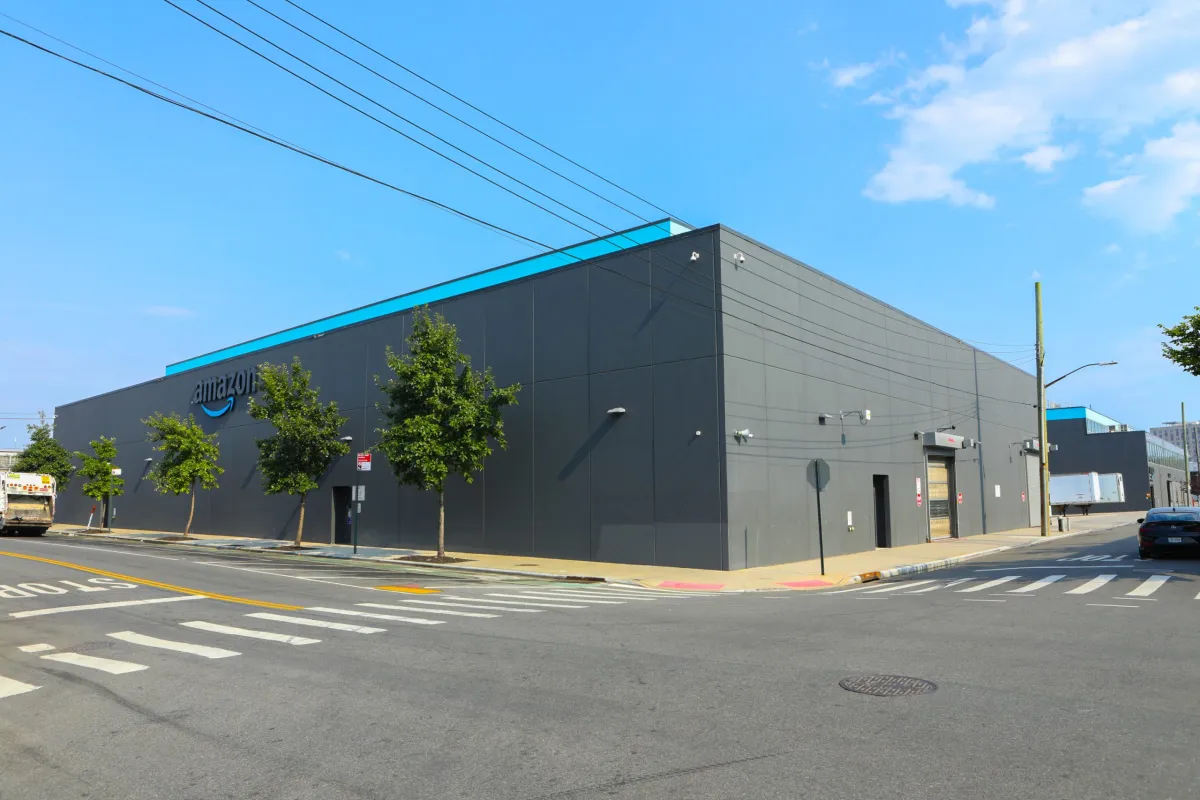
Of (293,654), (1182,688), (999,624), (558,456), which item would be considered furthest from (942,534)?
(293,654)

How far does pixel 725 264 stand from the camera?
74.9 ft

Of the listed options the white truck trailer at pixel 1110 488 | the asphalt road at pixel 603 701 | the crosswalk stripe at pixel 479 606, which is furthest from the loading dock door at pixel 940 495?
the white truck trailer at pixel 1110 488

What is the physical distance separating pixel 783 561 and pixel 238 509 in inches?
1187

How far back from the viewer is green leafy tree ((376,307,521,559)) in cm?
2475

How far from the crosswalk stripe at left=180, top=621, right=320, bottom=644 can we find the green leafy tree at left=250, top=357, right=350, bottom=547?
20.9m

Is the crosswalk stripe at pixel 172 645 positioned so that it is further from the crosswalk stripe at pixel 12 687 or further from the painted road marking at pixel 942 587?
the painted road marking at pixel 942 587

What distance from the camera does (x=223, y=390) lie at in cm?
4291

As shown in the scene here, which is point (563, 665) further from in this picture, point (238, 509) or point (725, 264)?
point (238, 509)

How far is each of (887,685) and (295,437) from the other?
29.0 metres

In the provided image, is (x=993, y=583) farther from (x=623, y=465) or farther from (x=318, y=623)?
(x=318, y=623)

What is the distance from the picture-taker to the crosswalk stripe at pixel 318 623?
11.0 meters

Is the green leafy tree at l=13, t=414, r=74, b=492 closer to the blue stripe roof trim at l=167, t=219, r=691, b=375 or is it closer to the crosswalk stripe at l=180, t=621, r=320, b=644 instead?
the blue stripe roof trim at l=167, t=219, r=691, b=375

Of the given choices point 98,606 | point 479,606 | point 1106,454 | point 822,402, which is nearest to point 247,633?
point 479,606

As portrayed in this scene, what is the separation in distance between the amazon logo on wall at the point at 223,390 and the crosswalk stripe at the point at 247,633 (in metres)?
30.6
